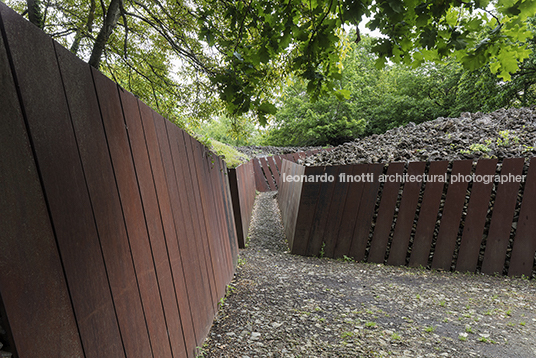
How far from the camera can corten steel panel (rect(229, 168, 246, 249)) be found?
5.63 m

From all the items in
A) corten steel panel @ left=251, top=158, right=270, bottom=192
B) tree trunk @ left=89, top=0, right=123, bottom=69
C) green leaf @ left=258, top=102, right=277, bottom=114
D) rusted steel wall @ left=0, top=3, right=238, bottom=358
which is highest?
tree trunk @ left=89, top=0, right=123, bottom=69

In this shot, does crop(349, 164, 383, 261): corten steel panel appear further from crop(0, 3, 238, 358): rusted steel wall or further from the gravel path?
crop(0, 3, 238, 358): rusted steel wall

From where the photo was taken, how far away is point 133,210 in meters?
1.44

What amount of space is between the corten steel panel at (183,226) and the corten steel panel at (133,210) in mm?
413

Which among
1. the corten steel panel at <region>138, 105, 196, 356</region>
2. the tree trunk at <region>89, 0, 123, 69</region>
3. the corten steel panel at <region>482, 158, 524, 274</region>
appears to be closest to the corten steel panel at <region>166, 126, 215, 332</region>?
the corten steel panel at <region>138, 105, 196, 356</region>

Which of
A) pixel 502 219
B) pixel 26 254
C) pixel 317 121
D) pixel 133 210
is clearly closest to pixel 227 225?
pixel 133 210

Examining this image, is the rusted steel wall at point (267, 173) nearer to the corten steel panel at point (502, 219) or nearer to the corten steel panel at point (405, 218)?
the corten steel panel at point (405, 218)

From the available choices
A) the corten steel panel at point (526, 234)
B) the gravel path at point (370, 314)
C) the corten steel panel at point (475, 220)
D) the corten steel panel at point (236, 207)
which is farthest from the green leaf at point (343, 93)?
the corten steel panel at point (236, 207)

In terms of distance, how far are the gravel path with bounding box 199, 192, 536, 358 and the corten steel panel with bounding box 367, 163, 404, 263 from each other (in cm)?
23

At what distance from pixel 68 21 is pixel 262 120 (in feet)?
12.4

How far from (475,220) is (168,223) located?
13.1 ft

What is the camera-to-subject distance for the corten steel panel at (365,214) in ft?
14.7

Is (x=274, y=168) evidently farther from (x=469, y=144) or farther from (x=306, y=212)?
(x=469, y=144)

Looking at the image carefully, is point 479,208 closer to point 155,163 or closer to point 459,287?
point 459,287
